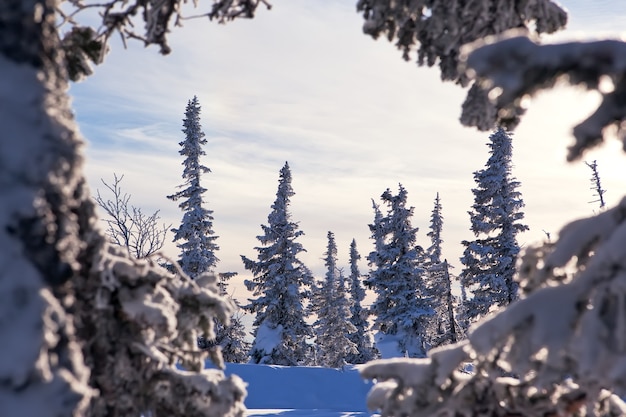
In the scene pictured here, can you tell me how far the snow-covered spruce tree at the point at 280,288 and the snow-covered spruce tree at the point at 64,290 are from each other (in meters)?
26.7

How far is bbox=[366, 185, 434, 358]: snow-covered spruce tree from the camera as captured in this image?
105 feet

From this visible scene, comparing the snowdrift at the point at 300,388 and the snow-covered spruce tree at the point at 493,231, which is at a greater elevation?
the snow-covered spruce tree at the point at 493,231

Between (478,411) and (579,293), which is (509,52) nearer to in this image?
(579,293)

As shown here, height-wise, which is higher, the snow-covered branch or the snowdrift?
the snow-covered branch

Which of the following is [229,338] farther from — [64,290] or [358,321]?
[64,290]

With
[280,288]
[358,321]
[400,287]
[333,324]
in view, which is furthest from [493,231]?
[358,321]

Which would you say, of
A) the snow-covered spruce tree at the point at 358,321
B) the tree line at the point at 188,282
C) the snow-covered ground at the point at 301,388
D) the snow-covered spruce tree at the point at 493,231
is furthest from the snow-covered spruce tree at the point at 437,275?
the tree line at the point at 188,282

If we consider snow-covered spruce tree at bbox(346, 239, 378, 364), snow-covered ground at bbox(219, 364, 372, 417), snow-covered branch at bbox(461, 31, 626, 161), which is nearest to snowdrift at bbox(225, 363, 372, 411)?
snow-covered ground at bbox(219, 364, 372, 417)

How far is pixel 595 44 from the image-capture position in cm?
255

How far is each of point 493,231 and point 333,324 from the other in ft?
58.9

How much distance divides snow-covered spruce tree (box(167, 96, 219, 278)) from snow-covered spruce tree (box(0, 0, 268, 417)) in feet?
85.8

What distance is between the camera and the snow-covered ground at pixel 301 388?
20266mm

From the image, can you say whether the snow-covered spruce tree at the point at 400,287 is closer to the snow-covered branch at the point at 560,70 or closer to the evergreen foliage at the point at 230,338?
the evergreen foliage at the point at 230,338

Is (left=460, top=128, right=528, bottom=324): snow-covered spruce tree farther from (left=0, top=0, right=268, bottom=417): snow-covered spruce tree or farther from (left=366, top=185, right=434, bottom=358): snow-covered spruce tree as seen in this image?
(left=0, top=0, right=268, bottom=417): snow-covered spruce tree
